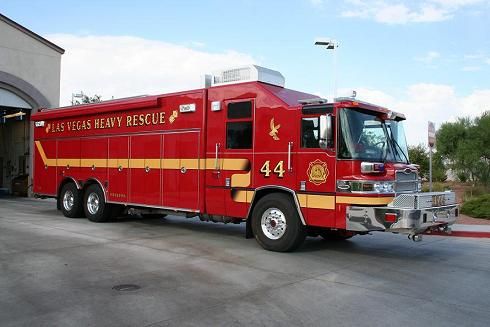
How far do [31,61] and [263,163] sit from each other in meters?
20.5

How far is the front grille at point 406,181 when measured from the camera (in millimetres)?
8898

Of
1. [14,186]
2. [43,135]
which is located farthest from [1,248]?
[14,186]

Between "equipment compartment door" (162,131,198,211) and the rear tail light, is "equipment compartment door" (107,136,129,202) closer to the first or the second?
"equipment compartment door" (162,131,198,211)

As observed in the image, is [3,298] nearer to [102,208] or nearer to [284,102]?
[284,102]

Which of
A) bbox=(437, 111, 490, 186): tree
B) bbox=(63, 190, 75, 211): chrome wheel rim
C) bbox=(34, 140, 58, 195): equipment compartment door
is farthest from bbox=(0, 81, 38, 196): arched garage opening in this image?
bbox=(437, 111, 490, 186): tree

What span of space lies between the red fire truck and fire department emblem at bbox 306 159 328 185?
0.8 inches

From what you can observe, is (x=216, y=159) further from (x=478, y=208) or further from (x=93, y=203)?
(x=478, y=208)

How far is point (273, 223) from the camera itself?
9648 millimetres

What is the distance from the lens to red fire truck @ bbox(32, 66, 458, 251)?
8.72 metres

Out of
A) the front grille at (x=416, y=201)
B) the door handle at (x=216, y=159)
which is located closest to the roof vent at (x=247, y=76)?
the door handle at (x=216, y=159)

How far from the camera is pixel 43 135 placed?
16188 mm

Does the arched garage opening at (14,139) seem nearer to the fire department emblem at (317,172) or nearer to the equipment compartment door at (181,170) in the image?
the equipment compartment door at (181,170)

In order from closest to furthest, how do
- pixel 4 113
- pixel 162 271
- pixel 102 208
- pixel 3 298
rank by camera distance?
pixel 3 298 < pixel 162 271 < pixel 102 208 < pixel 4 113

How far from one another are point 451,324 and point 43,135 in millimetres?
14099
